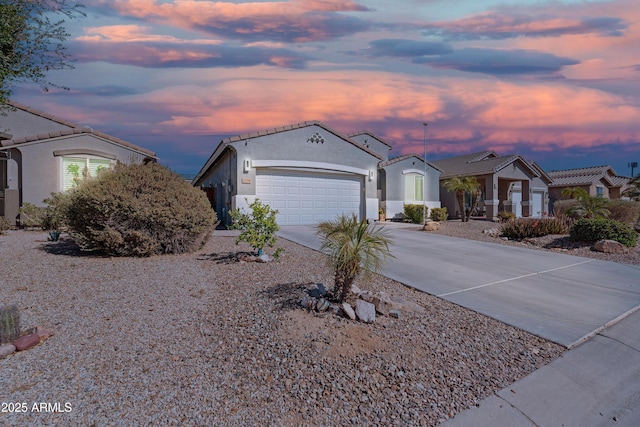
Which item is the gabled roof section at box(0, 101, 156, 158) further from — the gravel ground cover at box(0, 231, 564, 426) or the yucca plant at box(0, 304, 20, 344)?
the yucca plant at box(0, 304, 20, 344)

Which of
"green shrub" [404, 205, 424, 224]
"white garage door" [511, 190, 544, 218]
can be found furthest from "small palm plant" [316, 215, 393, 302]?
"white garage door" [511, 190, 544, 218]

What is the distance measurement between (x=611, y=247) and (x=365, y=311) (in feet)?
33.5

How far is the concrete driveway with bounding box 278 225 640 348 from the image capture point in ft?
16.9

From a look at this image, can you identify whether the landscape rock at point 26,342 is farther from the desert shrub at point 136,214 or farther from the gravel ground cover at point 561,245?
the gravel ground cover at point 561,245

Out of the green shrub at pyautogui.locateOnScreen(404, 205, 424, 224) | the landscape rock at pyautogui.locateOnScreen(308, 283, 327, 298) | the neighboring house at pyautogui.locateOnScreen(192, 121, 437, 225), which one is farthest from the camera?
the green shrub at pyautogui.locateOnScreen(404, 205, 424, 224)

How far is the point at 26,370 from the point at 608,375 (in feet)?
19.2

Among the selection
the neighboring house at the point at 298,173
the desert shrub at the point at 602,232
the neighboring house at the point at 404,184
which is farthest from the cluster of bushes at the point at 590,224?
the neighboring house at the point at 404,184

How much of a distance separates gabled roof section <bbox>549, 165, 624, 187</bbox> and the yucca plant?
34196 mm

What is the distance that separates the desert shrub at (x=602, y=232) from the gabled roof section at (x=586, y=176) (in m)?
20.4

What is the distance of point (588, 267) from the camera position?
28.9ft

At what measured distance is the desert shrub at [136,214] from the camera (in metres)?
8.08

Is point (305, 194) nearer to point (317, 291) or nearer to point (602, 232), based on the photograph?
point (602, 232)

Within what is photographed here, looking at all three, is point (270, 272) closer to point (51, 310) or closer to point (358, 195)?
point (51, 310)

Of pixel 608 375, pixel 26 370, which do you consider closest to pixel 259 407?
A: pixel 26 370
